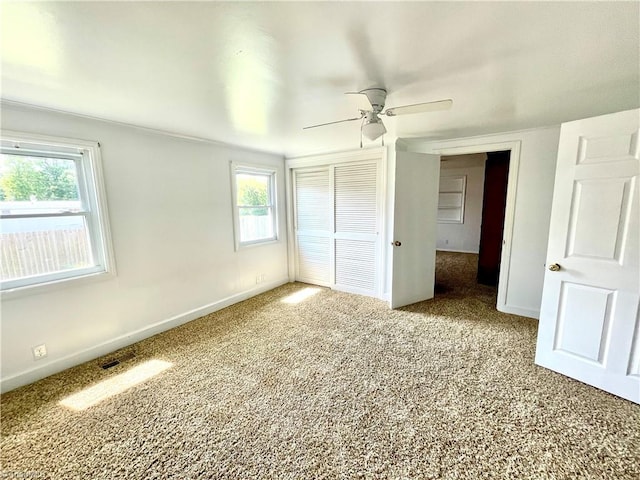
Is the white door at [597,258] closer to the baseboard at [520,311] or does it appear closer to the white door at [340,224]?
the baseboard at [520,311]

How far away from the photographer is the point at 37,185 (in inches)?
84.4

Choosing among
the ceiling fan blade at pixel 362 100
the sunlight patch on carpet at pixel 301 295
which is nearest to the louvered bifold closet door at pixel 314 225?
the sunlight patch on carpet at pixel 301 295

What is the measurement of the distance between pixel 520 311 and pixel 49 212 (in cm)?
502

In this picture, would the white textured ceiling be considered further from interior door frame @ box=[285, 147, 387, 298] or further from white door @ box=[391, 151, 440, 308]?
interior door frame @ box=[285, 147, 387, 298]

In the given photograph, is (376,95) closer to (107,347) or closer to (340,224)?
(340,224)

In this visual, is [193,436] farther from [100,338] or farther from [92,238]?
[92,238]

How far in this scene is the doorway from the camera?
4152mm

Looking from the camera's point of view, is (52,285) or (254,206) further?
(254,206)

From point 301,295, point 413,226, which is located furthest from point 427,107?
point 301,295

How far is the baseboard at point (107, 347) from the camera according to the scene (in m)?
2.08

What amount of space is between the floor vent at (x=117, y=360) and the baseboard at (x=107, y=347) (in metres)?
0.16

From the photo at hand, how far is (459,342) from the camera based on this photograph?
2.66 metres

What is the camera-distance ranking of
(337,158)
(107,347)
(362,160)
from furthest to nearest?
(337,158)
(362,160)
(107,347)

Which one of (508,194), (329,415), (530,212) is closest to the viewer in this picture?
(329,415)
